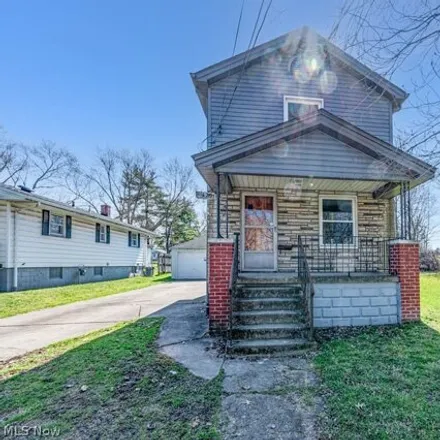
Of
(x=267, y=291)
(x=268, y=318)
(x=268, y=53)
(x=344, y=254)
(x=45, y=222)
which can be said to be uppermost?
(x=268, y=53)

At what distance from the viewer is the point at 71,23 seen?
8.68 metres

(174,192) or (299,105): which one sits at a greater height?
(174,192)

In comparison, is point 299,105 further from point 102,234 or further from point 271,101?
point 102,234

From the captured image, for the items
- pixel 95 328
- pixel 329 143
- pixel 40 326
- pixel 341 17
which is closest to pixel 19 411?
pixel 95 328

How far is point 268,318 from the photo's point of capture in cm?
527

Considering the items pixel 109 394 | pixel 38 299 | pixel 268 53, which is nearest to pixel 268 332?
pixel 109 394

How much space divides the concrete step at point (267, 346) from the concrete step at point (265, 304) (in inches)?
29.6

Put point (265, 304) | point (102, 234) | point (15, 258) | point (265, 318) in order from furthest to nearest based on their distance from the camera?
1. point (102, 234)
2. point (15, 258)
3. point (265, 304)
4. point (265, 318)

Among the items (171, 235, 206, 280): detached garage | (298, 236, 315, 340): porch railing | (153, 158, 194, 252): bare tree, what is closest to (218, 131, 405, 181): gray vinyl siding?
(298, 236, 315, 340): porch railing

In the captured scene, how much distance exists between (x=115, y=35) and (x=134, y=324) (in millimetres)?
9256

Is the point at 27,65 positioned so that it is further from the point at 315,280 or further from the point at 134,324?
the point at 315,280

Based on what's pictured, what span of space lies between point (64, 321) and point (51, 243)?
7.26m

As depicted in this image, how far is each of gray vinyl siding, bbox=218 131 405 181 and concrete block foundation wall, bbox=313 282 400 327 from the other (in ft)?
7.36

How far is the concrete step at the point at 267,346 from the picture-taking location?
4.65 meters
